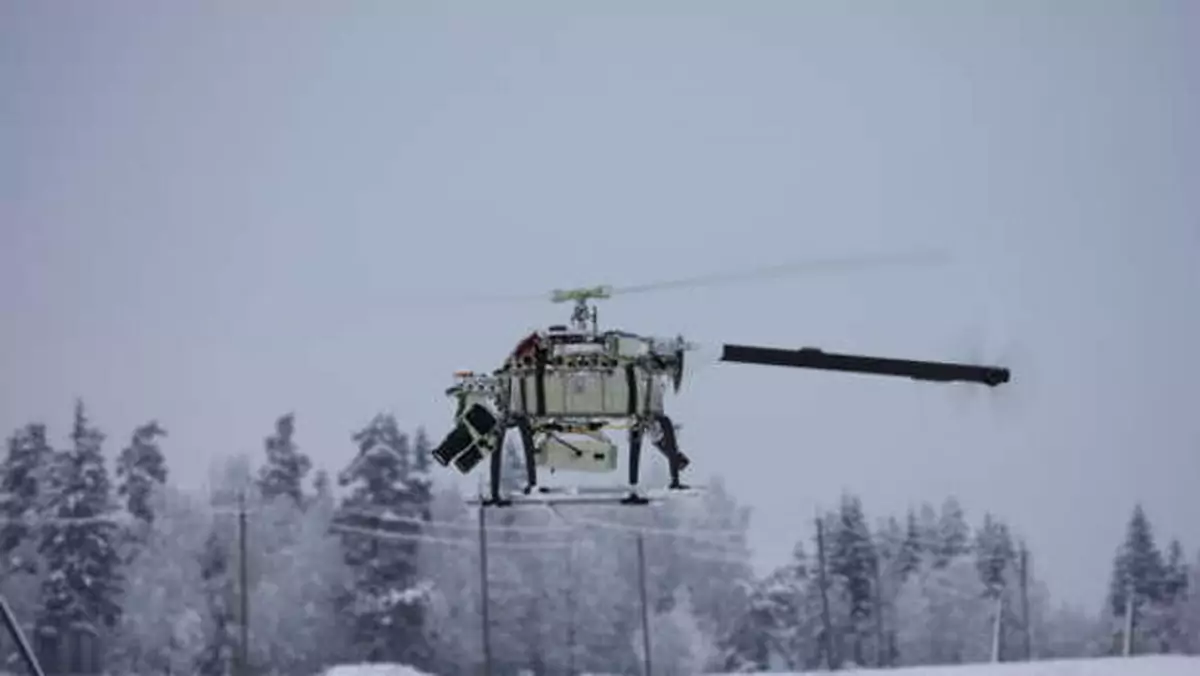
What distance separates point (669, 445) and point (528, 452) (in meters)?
1.22

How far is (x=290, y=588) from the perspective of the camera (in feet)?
156

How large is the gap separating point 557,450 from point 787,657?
116 ft

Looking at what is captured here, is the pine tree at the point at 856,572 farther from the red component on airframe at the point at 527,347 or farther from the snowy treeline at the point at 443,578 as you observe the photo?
the red component on airframe at the point at 527,347

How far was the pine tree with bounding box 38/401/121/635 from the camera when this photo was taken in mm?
47594

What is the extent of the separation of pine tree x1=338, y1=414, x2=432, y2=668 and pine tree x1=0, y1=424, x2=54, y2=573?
773 centimetres

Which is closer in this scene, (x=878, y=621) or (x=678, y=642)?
(x=678, y=642)

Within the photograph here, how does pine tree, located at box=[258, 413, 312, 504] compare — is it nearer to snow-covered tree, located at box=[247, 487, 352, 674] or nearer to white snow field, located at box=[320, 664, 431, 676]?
snow-covered tree, located at box=[247, 487, 352, 674]

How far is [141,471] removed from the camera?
1955 inches

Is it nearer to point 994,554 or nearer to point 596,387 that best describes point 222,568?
point 994,554

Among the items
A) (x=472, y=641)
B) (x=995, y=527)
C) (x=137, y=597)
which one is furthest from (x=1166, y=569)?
(x=137, y=597)

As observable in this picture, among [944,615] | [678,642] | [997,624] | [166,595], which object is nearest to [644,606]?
[678,642]

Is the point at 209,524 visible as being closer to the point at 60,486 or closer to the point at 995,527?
the point at 60,486

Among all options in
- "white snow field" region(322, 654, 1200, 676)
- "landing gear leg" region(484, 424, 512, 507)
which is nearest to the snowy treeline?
"white snow field" region(322, 654, 1200, 676)

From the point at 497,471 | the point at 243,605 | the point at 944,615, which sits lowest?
the point at 944,615
